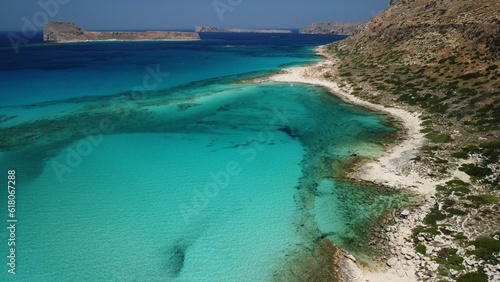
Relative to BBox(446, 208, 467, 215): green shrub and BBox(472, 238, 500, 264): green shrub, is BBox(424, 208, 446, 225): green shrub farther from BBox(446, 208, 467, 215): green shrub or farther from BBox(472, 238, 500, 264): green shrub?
BBox(472, 238, 500, 264): green shrub

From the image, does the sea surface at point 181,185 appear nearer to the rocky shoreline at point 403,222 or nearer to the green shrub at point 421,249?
the rocky shoreline at point 403,222

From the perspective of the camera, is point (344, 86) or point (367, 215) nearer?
point (367, 215)

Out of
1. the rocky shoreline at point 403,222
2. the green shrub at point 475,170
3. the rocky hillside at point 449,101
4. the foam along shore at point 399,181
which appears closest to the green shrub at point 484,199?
the rocky hillside at point 449,101

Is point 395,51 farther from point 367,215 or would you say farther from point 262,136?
point 367,215

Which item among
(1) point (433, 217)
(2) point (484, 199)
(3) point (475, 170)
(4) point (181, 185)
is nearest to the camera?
(1) point (433, 217)

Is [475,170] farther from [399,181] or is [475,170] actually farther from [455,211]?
[455,211]

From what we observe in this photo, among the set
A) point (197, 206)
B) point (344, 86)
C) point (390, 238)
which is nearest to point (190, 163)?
point (197, 206)

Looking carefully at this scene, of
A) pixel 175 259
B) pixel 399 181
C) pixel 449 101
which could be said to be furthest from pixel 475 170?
pixel 175 259
